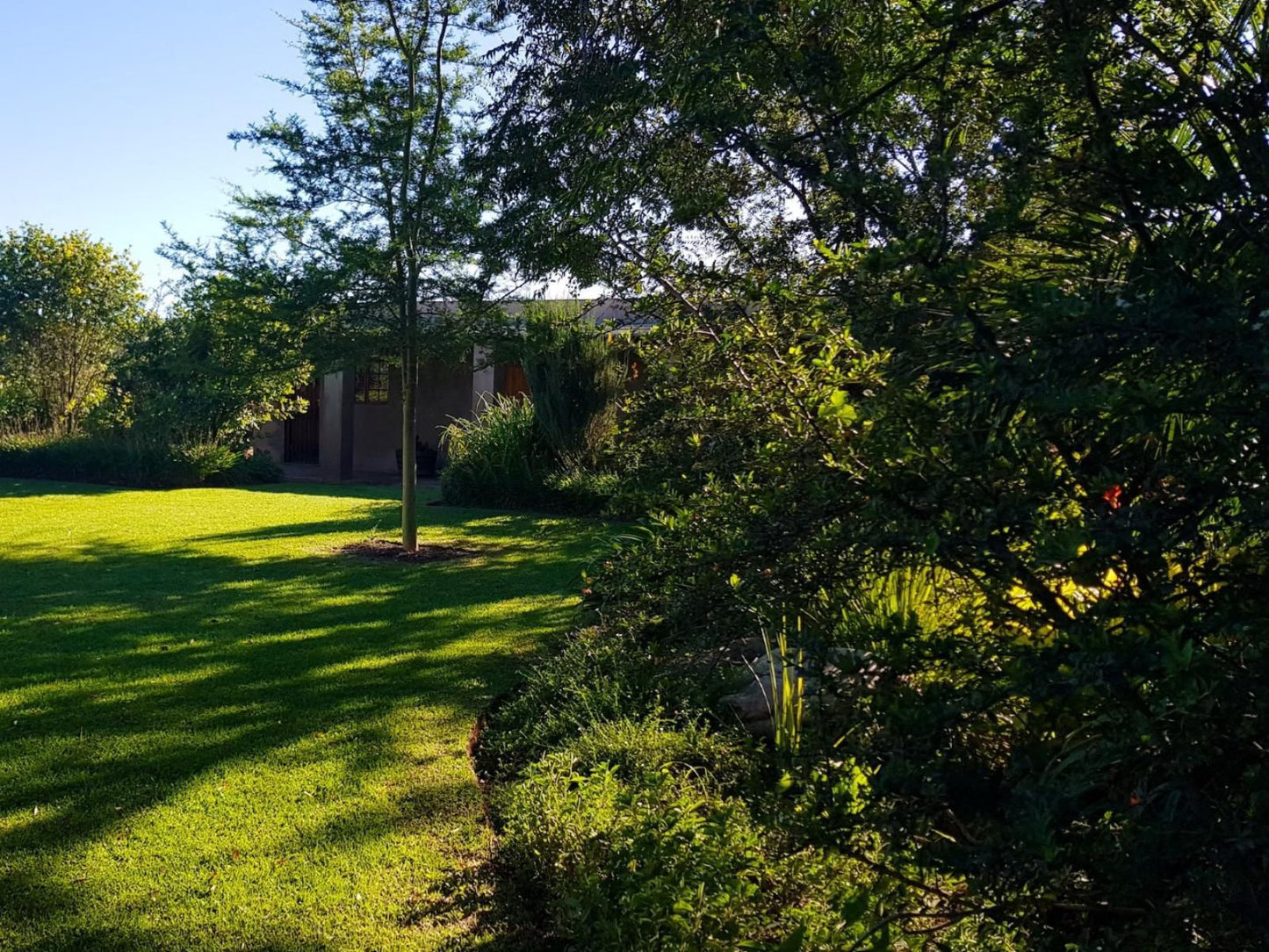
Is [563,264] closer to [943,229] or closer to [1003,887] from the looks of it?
[943,229]

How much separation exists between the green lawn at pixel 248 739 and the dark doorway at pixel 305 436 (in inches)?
632

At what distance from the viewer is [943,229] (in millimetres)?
2047

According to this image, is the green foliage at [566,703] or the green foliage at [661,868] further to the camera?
the green foliage at [566,703]

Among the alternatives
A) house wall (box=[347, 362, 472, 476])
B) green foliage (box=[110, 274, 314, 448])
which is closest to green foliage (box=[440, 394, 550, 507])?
green foliage (box=[110, 274, 314, 448])

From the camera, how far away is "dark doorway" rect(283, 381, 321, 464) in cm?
2652

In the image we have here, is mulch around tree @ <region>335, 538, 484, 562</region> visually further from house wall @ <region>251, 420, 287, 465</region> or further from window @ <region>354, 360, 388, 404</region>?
house wall @ <region>251, 420, 287, 465</region>

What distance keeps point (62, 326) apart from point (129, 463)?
20.7 ft

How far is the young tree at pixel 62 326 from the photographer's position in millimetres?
23016

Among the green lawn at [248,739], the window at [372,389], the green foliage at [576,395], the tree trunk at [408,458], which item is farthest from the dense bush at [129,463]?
the tree trunk at [408,458]

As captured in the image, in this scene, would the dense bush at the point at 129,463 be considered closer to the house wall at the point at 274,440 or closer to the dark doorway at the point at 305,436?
the house wall at the point at 274,440

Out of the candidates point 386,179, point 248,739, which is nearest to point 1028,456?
point 248,739

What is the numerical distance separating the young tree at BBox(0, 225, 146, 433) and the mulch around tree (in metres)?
14.3

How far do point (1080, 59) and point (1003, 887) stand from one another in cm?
163

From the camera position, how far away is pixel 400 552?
10.9 metres
